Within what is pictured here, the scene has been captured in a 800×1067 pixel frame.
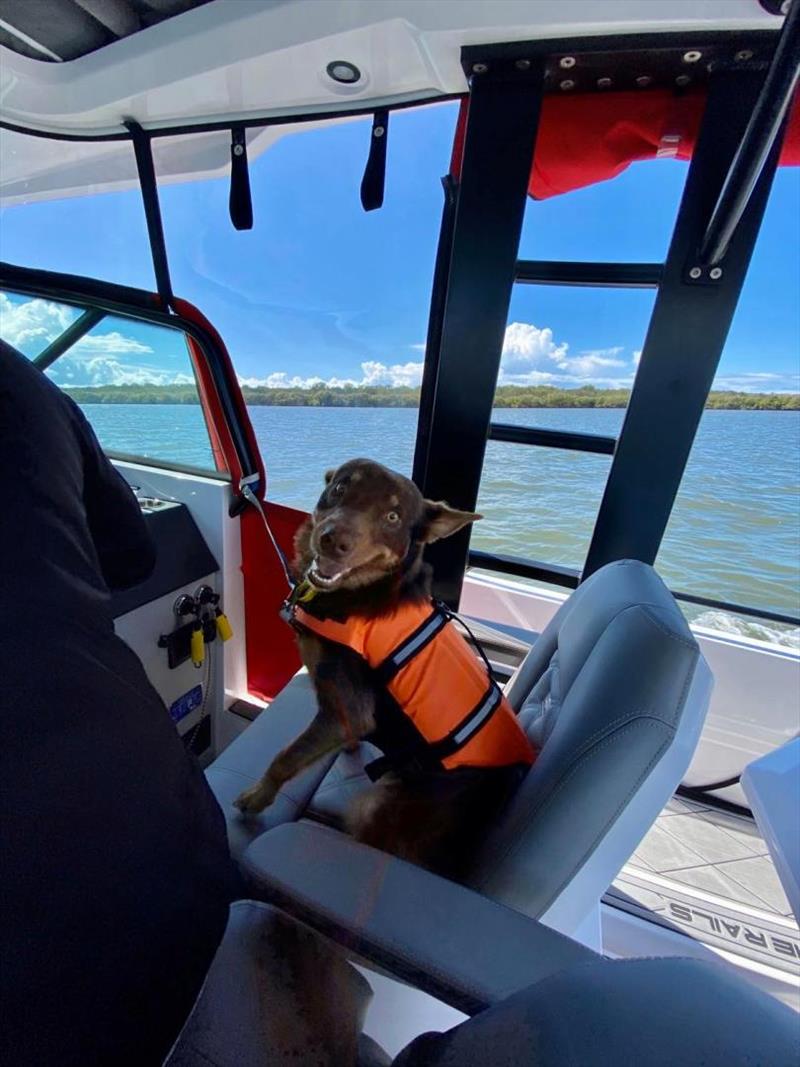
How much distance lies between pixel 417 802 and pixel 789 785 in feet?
2.24

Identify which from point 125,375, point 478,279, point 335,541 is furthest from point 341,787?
point 125,375

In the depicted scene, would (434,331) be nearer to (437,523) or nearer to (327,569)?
(437,523)

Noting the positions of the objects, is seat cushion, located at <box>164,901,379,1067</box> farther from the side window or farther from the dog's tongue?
the side window

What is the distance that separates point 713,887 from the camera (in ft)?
4.82

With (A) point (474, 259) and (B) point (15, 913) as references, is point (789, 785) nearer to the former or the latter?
(B) point (15, 913)

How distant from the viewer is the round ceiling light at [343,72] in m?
1.21

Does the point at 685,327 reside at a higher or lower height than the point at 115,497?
higher

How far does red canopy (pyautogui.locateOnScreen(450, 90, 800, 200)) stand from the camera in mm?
1161

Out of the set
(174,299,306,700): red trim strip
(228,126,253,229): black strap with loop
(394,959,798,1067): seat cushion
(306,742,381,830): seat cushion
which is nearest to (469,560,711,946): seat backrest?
(394,959,798,1067): seat cushion

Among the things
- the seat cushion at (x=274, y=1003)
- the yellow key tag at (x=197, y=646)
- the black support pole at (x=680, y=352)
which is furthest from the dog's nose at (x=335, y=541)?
the yellow key tag at (x=197, y=646)

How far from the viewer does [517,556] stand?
1.79m

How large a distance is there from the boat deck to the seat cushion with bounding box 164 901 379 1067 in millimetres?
1070

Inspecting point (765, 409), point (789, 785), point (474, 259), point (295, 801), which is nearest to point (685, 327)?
point (474, 259)

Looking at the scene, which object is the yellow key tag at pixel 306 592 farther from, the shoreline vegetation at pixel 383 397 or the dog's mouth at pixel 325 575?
the shoreline vegetation at pixel 383 397
